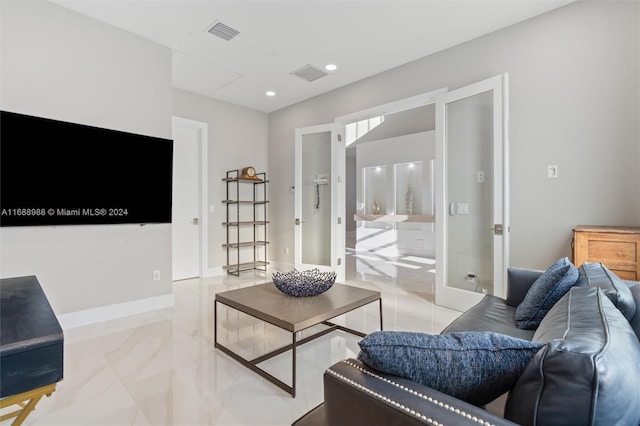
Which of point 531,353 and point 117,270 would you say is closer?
point 531,353

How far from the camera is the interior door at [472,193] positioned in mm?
2979

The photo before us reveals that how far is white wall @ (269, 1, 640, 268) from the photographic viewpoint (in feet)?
8.23

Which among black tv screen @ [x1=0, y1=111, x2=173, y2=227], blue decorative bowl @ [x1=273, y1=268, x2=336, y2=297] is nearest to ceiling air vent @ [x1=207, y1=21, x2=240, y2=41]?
black tv screen @ [x1=0, y1=111, x2=173, y2=227]

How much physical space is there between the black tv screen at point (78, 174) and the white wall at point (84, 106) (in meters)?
0.12

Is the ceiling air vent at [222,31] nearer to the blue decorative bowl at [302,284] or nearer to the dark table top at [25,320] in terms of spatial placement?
the blue decorative bowl at [302,284]

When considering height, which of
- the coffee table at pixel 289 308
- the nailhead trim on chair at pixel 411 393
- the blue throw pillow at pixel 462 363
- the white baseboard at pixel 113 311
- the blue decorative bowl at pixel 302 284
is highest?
the blue throw pillow at pixel 462 363

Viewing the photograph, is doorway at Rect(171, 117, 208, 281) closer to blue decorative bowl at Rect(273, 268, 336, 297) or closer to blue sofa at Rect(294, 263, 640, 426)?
blue decorative bowl at Rect(273, 268, 336, 297)

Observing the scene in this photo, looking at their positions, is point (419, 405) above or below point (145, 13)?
below

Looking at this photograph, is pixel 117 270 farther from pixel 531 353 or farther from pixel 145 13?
pixel 531 353

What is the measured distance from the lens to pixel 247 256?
18.1ft

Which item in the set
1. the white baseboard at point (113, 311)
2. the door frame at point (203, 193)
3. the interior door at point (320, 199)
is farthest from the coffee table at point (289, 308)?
the door frame at point (203, 193)

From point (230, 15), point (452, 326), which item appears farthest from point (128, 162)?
point (452, 326)

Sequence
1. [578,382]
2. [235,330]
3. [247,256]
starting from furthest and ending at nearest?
1. [247,256]
2. [235,330]
3. [578,382]

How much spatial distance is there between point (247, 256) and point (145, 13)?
3.73 m
